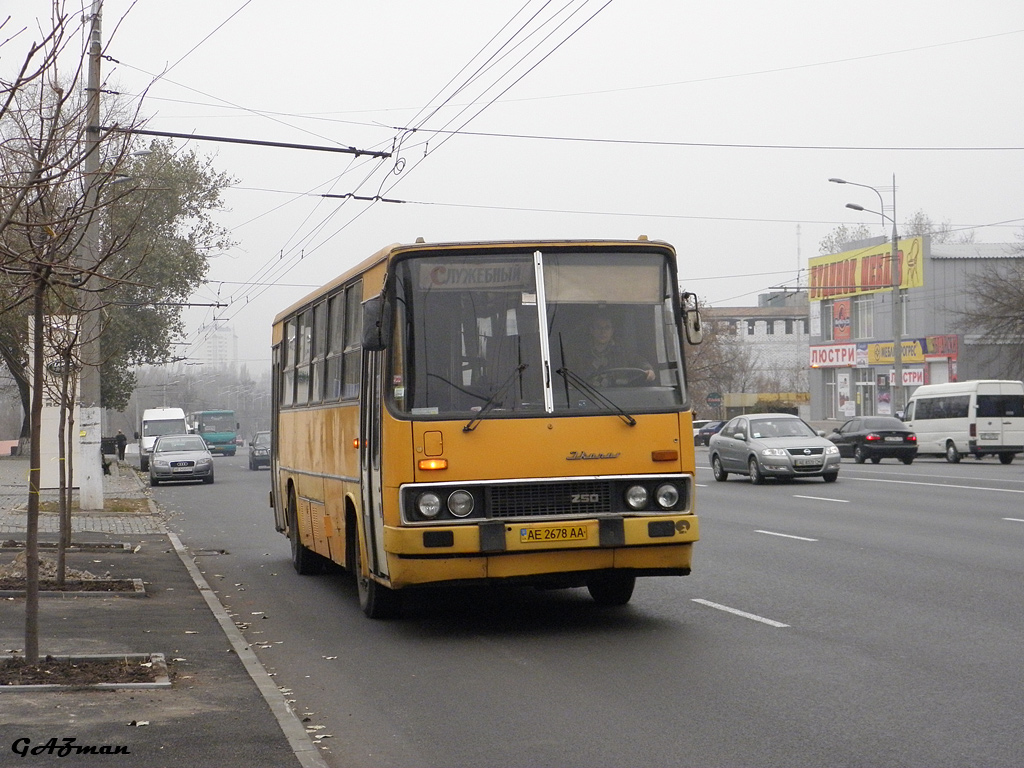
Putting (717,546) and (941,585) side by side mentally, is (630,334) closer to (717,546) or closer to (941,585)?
(941,585)

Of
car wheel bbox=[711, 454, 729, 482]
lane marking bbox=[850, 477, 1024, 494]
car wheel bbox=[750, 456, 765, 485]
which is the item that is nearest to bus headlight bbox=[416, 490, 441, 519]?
lane marking bbox=[850, 477, 1024, 494]

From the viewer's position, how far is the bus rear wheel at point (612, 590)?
10.9 m

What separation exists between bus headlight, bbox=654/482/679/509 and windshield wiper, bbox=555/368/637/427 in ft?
1.65

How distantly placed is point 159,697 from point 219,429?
83865 millimetres

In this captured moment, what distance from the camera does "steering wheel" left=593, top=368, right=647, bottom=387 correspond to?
976 cm

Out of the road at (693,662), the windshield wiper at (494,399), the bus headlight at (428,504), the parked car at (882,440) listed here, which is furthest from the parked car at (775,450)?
the bus headlight at (428,504)

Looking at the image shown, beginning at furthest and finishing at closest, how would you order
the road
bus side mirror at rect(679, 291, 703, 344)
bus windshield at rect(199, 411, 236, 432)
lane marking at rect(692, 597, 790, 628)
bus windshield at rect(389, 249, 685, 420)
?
bus windshield at rect(199, 411, 236, 432) → lane marking at rect(692, 597, 790, 628) → bus side mirror at rect(679, 291, 703, 344) → bus windshield at rect(389, 249, 685, 420) → the road

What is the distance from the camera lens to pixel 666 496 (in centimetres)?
969

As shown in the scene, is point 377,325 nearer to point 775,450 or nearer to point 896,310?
point 775,450

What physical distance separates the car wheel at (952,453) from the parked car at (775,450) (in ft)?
37.1

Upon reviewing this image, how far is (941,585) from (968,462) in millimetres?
29987

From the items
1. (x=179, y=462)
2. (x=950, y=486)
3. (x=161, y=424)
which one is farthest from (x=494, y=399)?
(x=161, y=424)

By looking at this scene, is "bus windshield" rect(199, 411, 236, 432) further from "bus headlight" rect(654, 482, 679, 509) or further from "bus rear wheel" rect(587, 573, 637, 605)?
"bus headlight" rect(654, 482, 679, 509)

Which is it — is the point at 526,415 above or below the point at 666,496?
above
